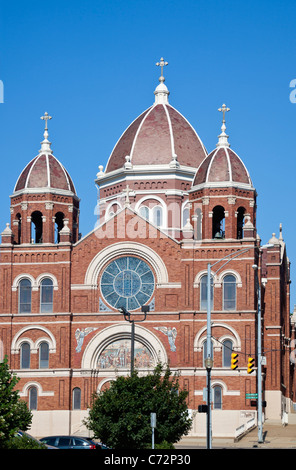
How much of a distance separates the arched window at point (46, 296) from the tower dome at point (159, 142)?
13089mm

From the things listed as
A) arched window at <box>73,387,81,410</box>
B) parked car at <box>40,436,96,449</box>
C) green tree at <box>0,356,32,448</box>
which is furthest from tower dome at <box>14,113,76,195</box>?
green tree at <box>0,356,32,448</box>

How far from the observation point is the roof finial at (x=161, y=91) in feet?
271

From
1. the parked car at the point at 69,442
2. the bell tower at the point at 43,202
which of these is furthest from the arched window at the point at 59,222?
the parked car at the point at 69,442

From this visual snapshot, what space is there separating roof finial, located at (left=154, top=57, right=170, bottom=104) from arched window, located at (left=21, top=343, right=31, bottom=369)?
79.7 feet

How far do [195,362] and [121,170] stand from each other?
17885 mm

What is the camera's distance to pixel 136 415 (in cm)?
4562

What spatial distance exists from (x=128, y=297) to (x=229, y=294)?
7022 millimetres

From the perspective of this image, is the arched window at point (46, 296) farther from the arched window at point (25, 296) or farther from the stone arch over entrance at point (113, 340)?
the stone arch over entrance at point (113, 340)

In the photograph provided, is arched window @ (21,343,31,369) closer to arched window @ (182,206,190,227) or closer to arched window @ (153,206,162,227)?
arched window @ (153,206,162,227)

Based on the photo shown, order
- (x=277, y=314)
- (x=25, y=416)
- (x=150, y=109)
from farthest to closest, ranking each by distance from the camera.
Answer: (x=150, y=109), (x=277, y=314), (x=25, y=416)

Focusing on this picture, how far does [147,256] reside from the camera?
6969 centimetres

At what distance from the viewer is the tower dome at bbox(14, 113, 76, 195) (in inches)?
2857
